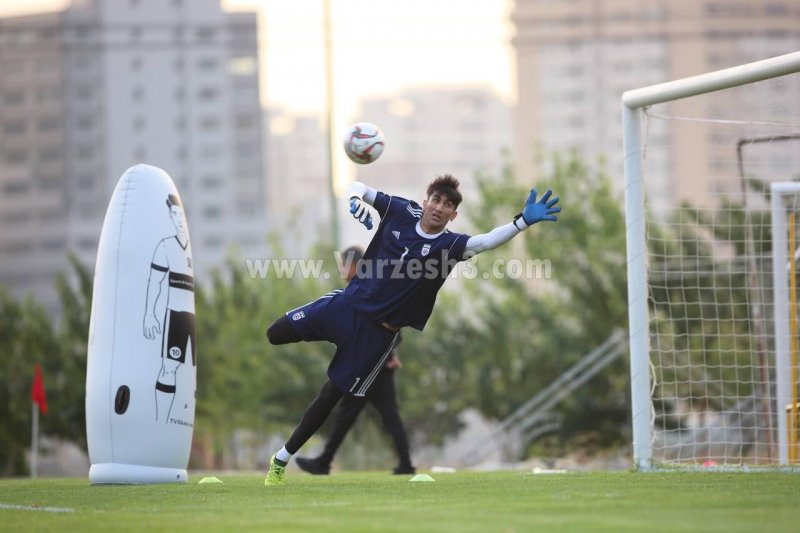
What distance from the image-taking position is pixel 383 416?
13.0 meters

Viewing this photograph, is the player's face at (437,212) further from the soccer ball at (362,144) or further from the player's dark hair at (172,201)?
the player's dark hair at (172,201)

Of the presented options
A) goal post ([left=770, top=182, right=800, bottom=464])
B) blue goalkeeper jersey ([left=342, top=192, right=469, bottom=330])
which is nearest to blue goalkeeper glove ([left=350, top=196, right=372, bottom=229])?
blue goalkeeper jersey ([left=342, top=192, right=469, bottom=330])

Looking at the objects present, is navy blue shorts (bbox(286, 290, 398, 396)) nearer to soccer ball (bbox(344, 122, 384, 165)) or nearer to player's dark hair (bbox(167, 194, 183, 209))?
soccer ball (bbox(344, 122, 384, 165))

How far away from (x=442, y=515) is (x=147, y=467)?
432cm

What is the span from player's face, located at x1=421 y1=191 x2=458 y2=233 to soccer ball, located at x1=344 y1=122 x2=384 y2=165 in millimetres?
910

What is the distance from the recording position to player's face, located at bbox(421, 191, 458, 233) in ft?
32.3

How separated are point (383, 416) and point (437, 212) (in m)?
3.67

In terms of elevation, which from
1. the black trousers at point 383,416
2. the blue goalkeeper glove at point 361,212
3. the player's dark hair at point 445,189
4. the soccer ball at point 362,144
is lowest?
the black trousers at point 383,416

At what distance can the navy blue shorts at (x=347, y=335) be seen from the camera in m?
9.90

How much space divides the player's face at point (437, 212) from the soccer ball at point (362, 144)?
2.99ft

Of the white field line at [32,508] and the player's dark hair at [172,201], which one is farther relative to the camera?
the player's dark hair at [172,201]

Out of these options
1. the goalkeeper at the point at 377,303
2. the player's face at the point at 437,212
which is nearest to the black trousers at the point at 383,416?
the goalkeeper at the point at 377,303

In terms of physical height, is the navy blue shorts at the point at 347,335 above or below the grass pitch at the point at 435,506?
above

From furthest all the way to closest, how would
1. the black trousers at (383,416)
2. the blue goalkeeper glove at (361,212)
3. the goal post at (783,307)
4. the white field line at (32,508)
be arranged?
the goal post at (783,307) < the black trousers at (383,416) < the blue goalkeeper glove at (361,212) < the white field line at (32,508)
